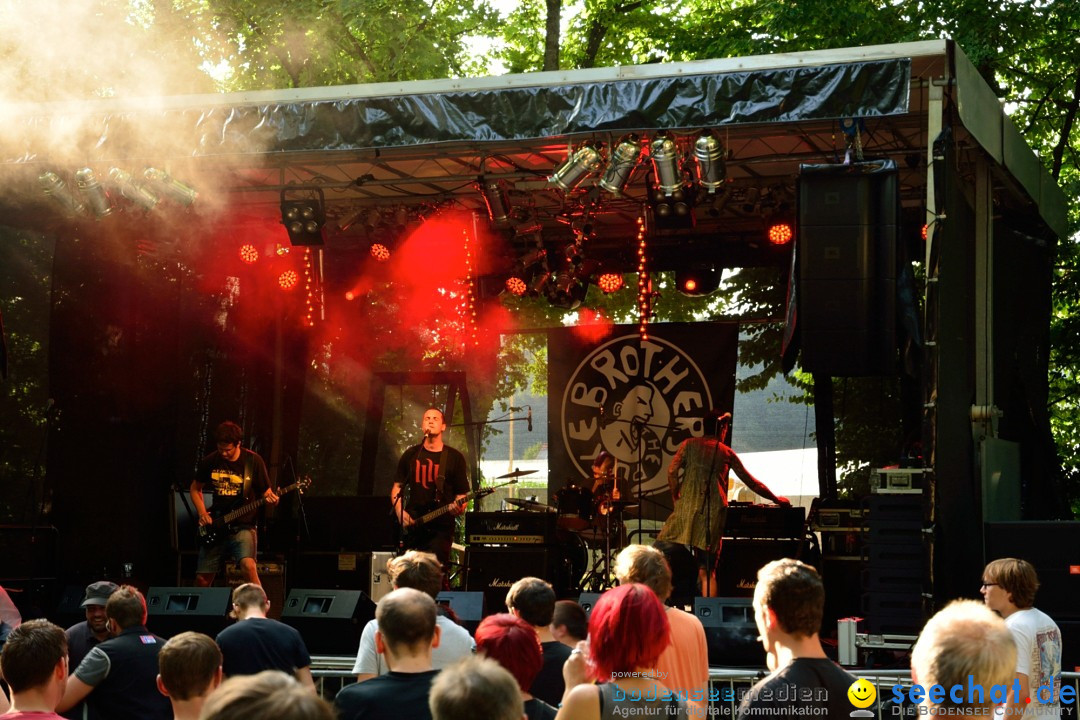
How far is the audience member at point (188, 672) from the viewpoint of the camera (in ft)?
13.4

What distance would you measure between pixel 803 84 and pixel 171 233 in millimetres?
7255

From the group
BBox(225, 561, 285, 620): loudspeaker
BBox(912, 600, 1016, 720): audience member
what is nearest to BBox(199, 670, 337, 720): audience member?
BBox(912, 600, 1016, 720): audience member

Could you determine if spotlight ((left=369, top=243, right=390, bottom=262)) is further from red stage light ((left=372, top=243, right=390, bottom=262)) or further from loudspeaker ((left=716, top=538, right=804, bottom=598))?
loudspeaker ((left=716, top=538, right=804, bottom=598))

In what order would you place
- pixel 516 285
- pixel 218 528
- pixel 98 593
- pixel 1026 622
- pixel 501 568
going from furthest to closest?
pixel 516 285 < pixel 501 568 < pixel 218 528 < pixel 98 593 < pixel 1026 622

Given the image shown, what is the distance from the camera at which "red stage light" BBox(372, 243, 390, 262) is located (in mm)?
12969

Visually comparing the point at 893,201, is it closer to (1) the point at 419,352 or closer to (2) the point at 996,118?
(2) the point at 996,118

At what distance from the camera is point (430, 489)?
11.4 metres

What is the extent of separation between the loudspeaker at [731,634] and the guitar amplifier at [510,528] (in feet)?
12.4

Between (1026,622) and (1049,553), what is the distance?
7.54ft

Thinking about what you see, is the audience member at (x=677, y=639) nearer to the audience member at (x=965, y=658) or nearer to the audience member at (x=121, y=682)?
the audience member at (x=965, y=658)

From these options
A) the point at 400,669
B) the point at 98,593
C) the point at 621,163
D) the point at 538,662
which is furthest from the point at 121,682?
the point at 621,163

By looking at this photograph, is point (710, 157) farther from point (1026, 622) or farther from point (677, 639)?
point (677, 639)

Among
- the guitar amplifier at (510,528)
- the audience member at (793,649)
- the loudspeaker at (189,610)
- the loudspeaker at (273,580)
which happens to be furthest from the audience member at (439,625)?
the loudspeaker at (273,580)

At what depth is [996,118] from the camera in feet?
29.3
